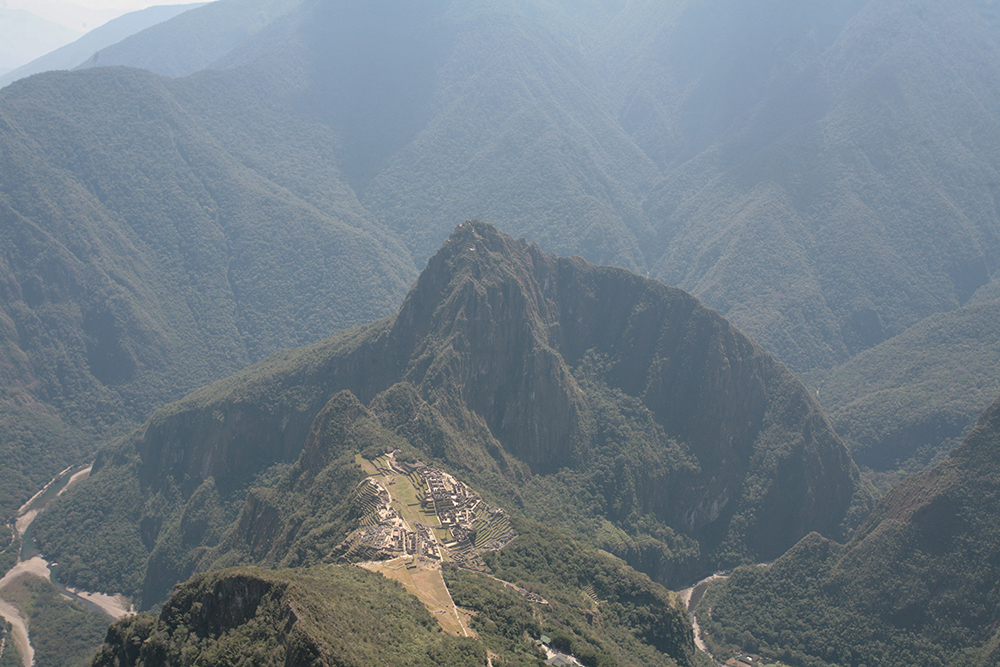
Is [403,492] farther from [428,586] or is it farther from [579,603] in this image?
[579,603]

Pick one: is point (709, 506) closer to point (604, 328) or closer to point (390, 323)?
point (604, 328)

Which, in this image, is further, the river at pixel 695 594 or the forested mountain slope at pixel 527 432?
the forested mountain slope at pixel 527 432

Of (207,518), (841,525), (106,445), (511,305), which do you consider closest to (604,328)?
(511,305)

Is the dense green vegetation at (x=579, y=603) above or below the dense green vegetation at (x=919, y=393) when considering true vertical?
above

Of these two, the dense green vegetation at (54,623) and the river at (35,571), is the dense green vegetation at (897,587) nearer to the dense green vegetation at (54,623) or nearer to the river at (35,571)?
the dense green vegetation at (54,623)

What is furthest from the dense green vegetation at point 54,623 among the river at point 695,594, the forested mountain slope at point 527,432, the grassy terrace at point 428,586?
the river at point 695,594
